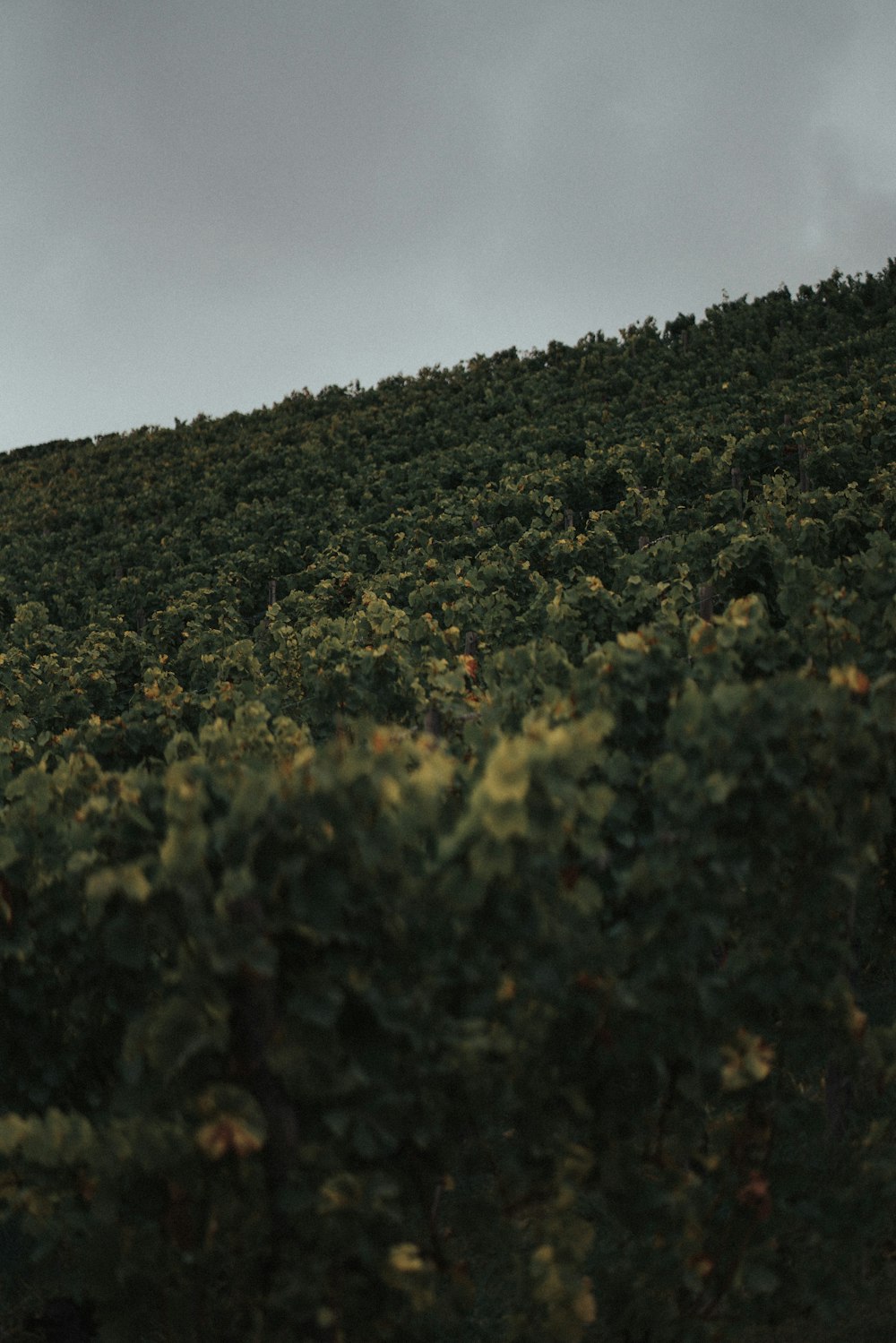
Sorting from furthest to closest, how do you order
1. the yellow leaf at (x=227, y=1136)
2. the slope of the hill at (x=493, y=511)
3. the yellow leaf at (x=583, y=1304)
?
1. the slope of the hill at (x=493, y=511)
2. the yellow leaf at (x=583, y=1304)
3. the yellow leaf at (x=227, y=1136)

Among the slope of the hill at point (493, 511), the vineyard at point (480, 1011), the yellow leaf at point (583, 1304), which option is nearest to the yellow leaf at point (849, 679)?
the vineyard at point (480, 1011)

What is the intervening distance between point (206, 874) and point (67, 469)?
37793 millimetres

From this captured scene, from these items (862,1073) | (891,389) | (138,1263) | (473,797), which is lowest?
(862,1073)

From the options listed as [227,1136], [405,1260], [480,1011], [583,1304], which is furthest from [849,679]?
[227,1136]

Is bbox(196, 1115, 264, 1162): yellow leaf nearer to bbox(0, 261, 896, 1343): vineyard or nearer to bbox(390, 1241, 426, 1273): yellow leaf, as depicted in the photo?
bbox(0, 261, 896, 1343): vineyard

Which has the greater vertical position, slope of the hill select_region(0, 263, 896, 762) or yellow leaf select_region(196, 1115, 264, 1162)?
slope of the hill select_region(0, 263, 896, 762)

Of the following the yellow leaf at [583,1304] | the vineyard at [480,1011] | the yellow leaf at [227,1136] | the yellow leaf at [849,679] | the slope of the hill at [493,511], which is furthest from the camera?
the slope of the hill at [493,511]

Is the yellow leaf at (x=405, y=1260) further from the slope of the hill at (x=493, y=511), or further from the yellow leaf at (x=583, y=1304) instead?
the slope of the hill at (x=493, y=511)

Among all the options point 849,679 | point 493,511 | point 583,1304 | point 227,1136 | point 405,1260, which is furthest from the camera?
point 493,511

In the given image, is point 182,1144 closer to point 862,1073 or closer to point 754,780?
point 754,780

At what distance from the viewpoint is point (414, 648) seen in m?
9.21

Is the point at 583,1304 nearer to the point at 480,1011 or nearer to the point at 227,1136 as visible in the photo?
the point at 480,1011

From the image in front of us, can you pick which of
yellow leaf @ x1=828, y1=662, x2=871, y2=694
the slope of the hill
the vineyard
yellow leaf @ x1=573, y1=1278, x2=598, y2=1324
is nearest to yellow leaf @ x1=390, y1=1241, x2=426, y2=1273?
the vineyard

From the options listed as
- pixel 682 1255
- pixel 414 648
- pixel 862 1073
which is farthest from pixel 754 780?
pixel 414 648
